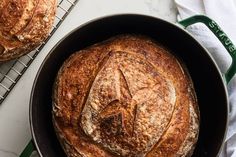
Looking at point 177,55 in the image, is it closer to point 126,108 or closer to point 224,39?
point 224,39

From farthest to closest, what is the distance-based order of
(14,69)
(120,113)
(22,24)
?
1. (14,69)
2. (22,24)
3. (120,113)

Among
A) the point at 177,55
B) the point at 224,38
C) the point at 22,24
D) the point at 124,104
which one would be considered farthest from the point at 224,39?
the point at 22,24

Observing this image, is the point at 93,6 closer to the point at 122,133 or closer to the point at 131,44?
the point at 131,44

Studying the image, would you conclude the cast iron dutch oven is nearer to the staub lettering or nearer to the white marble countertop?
the staub lettering

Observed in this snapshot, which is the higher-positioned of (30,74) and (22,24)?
(22,24)

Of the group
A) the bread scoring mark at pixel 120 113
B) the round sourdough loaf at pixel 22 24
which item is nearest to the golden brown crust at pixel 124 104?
the bread scoring mark at pixel 120 113

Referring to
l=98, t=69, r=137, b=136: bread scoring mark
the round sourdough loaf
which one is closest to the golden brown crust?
l=98, t=69, r=137, b=136: bread scoring mark

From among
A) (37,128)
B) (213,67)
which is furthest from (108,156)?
(213,67)
